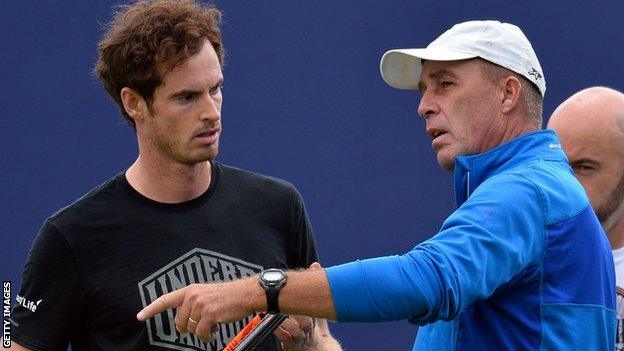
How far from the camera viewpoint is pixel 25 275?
2857 millimetres

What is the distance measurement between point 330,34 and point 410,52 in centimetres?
171

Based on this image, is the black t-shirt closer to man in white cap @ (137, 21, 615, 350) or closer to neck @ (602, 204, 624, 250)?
man in white cap @ (137, 21, 615, 350)

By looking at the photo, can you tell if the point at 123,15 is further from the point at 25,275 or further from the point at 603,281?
the point at 603,281

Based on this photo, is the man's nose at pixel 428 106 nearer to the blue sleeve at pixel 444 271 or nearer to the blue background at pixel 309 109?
the blue sleeve at pixel 444 271

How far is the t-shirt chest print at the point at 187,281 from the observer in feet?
9.25

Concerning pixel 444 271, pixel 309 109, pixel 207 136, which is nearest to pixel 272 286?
pixel 444 271

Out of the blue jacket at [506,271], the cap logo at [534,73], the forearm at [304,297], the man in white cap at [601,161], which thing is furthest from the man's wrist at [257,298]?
the man in white cap at [601,161]

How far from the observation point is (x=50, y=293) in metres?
2.81

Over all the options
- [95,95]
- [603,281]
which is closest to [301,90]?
[95,95]

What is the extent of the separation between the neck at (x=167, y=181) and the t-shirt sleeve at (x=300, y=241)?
235 millimetres

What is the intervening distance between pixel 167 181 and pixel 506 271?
970 millimetres

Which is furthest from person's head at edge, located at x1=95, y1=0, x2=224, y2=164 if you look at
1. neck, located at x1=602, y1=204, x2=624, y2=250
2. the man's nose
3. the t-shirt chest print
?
neck, located at x1=602, y1=204, x2=624, y2=250

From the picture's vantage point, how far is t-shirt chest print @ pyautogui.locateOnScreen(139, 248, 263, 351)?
2820 mm

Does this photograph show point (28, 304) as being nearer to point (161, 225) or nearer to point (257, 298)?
point (161, 225)
